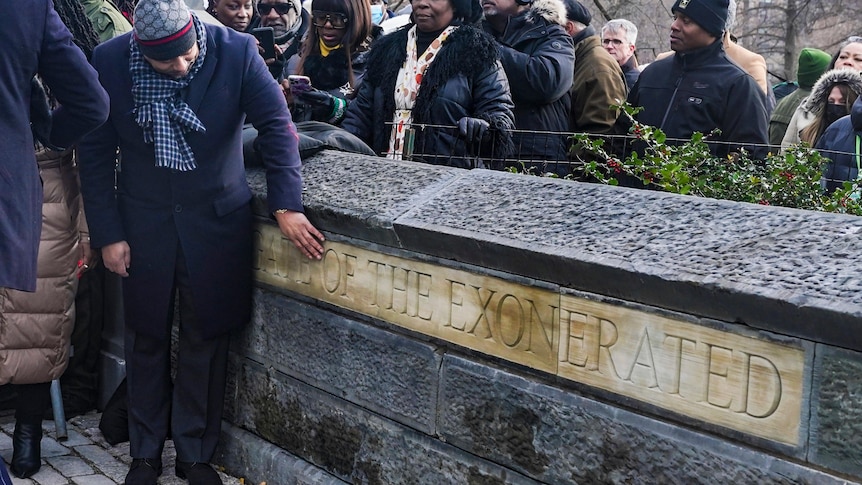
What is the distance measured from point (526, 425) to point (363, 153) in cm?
181

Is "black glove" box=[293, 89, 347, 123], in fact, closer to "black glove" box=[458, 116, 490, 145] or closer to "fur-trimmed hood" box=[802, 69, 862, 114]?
"black glove" box=[458, 116, 490, 145]

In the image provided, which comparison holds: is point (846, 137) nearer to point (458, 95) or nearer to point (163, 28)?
point (458, 95)

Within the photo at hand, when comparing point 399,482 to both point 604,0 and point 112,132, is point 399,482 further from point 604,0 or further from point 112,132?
point 604,0

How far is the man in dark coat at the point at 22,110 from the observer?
3.03 metres

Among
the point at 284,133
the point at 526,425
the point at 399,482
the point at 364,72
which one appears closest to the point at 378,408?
the point at 399,482

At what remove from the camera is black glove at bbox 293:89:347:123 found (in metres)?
5.00

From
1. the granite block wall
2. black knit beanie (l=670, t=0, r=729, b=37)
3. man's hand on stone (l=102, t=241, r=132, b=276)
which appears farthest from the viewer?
black knit beanie (l=670, t=0, r=729, b=37)

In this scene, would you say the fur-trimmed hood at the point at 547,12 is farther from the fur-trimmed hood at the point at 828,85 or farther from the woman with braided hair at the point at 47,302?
the woman with braided hair at the point at 47,302

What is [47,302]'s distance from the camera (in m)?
4.40

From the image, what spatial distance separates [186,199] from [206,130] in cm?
26

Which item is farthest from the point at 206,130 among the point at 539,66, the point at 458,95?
the point at 539,66

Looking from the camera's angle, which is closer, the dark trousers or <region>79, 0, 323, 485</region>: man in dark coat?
<region>79, 0, 323, 485</region>: man in dark coat

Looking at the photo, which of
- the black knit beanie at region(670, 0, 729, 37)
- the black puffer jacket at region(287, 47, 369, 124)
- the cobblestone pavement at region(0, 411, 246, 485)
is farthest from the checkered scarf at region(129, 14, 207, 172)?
the black knit beanie at region(670, 0, 729, 37)

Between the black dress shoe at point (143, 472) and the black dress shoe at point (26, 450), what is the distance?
1.47ft
